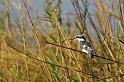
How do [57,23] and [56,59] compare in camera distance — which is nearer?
[57,23]

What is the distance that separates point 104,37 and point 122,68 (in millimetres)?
172

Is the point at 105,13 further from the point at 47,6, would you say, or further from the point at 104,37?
the point at 47,6

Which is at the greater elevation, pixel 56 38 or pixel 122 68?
pixel 56 38

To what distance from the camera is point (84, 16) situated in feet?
5.23

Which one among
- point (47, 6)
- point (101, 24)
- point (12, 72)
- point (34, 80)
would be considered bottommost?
point (34, 80)

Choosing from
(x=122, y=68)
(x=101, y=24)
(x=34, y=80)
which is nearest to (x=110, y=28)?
(x=101, y=24)

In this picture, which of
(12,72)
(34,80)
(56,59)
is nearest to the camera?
(56,59)

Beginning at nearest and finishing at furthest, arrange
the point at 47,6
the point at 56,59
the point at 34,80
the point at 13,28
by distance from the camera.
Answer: the point at 47,6 < the point at 56,59 < the point at 34,80 < the point at 13,28

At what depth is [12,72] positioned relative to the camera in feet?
6.33

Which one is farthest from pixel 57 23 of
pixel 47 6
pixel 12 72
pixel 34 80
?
pixel 34 80

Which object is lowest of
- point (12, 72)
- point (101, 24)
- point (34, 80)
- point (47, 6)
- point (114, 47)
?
point (34, 80)

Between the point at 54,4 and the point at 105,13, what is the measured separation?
0.84 feet

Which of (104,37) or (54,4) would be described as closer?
(54,4)

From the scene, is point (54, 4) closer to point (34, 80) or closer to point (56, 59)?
point (56, 59)
